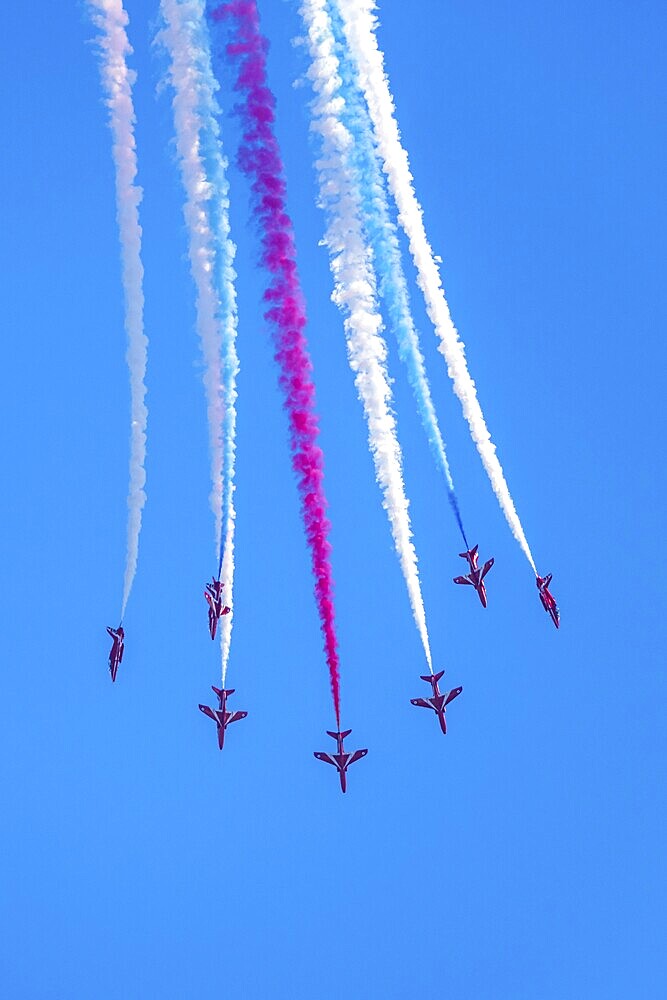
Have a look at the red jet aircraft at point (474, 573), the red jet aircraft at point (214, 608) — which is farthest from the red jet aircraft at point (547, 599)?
the red jet aircraft at point (214, 608)

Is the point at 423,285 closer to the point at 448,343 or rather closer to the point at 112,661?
the point at 448,343

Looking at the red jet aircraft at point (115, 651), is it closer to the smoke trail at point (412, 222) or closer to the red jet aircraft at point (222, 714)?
the red jet aircraft at point (222, 714)

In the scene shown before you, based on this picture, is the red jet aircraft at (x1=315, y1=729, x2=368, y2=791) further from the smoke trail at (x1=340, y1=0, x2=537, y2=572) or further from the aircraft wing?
the smoke trail at (x1=340, y1=0, x2=537, y2=572)

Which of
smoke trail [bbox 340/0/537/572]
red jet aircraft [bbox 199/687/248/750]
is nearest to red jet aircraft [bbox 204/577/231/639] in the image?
red jet aircraft [bbox 199/687/248/750]

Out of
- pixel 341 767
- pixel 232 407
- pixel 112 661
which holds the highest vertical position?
pixel 232 407

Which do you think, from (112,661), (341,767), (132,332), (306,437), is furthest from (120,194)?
(341,767)

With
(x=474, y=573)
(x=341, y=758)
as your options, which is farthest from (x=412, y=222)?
(x=341, y=758)

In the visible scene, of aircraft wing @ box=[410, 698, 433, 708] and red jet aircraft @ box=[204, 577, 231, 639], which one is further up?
red jet aircraft @ box=[204, 577, 231, 639]
